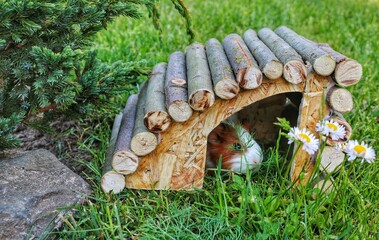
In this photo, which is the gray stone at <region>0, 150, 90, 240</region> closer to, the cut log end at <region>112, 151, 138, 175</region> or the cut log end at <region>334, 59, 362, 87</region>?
the cut log end at <region>112, 151, 138, 175</region>

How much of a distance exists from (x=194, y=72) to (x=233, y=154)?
0.53m

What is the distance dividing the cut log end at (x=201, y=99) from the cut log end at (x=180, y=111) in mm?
35

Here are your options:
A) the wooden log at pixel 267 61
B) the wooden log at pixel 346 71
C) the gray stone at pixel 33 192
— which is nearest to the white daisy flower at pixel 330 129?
the wooden log at pixel 346 71

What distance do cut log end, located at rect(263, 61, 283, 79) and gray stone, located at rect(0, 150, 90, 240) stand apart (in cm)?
107

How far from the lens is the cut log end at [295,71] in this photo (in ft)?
8.37

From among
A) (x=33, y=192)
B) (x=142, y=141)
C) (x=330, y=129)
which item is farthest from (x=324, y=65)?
(x=33, y=192)

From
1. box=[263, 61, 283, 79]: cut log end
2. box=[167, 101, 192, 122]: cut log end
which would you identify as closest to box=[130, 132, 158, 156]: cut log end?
box=[167, 101, 192, 122]: cut log end

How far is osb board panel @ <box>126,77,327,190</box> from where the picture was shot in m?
2.64

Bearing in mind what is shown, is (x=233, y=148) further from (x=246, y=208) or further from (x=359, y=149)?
(x=359, y=149)

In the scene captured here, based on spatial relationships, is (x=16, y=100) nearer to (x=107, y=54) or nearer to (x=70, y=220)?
(x=70, y=220)

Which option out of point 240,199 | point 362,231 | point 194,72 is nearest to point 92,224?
point 240,199

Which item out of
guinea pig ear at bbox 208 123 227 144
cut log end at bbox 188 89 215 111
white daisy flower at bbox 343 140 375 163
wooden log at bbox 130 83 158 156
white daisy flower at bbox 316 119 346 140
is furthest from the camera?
guinea pig ear at bbox 208 123 227 144

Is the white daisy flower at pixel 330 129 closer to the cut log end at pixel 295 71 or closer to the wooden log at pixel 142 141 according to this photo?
the cut log end at pixel 295 71

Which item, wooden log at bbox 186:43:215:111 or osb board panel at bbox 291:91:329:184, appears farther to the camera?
osb board panel at bbox 291:91:329:184
